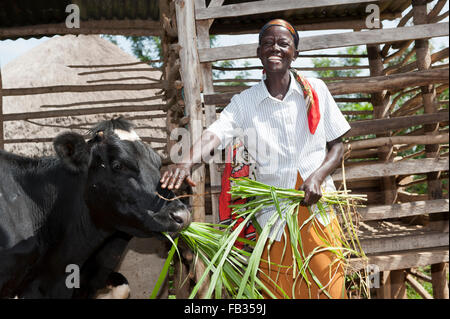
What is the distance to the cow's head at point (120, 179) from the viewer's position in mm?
2713

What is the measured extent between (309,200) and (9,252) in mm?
1763

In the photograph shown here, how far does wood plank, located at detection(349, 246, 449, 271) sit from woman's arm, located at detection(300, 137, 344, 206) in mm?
2361

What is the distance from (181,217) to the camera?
2494mm

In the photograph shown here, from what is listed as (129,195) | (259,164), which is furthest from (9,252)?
(259,164)

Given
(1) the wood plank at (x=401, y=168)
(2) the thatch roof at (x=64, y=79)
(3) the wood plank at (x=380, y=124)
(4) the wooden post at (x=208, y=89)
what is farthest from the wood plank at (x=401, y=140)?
(2) the thatch roof at (x=64, y=79)

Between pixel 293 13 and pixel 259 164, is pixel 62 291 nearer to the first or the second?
pixel 259 164

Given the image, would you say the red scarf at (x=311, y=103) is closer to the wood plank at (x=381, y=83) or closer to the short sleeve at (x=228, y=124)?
the short sleeve at (x=228, y=124)

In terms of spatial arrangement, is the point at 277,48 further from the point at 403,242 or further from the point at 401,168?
the point at 403,242

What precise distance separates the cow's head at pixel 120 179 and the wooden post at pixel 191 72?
111 centimetres

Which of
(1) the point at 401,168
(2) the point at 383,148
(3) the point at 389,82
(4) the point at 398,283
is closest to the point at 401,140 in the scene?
(1) the point at 401,168

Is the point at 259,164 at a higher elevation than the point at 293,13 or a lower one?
lower

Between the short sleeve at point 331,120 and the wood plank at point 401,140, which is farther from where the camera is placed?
the wood plank at point 401,140

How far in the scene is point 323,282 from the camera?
2.40m

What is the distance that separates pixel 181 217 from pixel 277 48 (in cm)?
102
